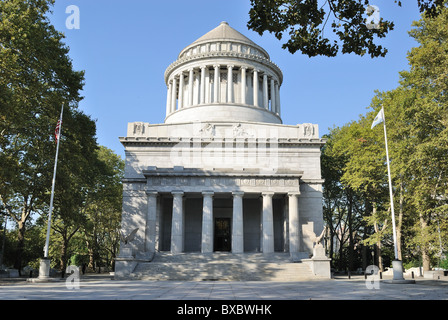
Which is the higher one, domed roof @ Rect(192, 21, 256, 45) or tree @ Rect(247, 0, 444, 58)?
domed roof @ Rect(192, 21, 256, 45)

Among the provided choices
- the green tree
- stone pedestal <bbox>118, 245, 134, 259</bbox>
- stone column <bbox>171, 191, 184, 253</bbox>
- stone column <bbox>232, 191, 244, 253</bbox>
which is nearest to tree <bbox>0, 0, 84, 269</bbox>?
stone pedestal <bbox>118, 245, 134, 259</bbox>

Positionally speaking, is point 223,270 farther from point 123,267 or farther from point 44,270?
point 44,270

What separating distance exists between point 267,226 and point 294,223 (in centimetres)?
257

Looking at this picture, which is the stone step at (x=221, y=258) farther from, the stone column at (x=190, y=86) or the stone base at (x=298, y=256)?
the stone column at (x=190, y=86)

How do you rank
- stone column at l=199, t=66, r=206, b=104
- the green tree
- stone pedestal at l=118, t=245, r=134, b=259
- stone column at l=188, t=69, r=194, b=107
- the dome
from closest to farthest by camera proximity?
the green tree < stone pedestal at l=118, t=245, r=134, b=259 < the dome < stone column at l=199, t=66, r=206, b=104 < stone column at l=188, t=69, r=194, b=107

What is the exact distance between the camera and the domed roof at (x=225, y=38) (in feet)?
171

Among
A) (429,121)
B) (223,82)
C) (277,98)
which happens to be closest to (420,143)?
(429,121)

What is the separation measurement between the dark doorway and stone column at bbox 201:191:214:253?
554 centimetres

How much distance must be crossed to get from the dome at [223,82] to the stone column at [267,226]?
1641cm

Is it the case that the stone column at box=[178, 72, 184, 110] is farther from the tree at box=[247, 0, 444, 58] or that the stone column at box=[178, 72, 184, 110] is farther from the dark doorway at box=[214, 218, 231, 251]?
the tree at box=[247, 0, 444, 58]

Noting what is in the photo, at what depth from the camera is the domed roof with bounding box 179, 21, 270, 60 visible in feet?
171

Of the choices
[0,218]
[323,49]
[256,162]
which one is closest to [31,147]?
[0,218]

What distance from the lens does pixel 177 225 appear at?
31.7m
